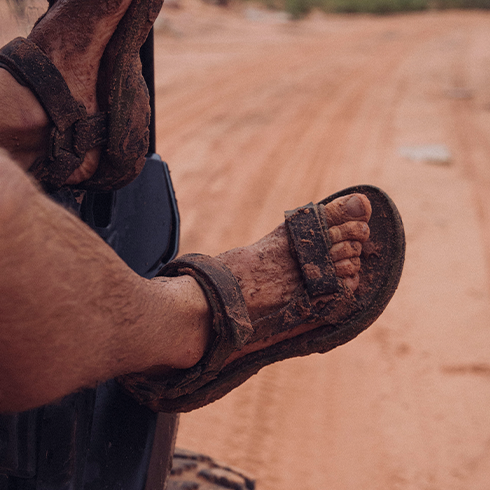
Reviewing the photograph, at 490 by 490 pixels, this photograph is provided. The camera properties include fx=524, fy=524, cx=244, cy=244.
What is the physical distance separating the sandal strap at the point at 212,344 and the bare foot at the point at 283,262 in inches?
4.6

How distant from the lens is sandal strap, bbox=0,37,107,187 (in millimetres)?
1112

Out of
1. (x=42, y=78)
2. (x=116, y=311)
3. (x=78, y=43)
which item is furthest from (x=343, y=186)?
(x=116, y=311)

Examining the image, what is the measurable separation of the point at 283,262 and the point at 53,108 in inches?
24.3

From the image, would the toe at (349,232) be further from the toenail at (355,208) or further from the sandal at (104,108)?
the sandal at (104,108)

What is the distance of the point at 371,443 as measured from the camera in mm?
1874

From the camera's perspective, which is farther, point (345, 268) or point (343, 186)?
point (343, 186)

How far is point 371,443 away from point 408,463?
0.46ft

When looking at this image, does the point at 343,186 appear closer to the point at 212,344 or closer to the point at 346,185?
the point at 346,185

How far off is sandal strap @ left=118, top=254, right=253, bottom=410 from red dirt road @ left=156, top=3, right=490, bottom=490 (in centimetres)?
→ 88

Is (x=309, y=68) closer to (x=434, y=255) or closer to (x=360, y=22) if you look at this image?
(x=434, y=255)

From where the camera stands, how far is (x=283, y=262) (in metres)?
1.26

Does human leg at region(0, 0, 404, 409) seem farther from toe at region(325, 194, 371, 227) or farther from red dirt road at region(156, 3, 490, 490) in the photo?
red dirt road at region(156, 3, 490, 490)

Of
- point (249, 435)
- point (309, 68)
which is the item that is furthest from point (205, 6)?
point (249, 435)

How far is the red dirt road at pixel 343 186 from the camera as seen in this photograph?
6.07 feet
